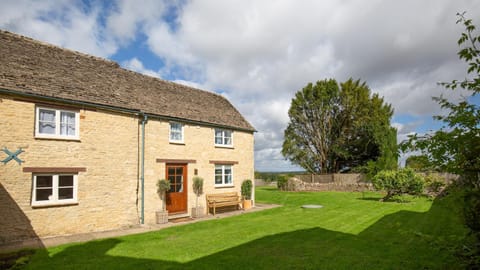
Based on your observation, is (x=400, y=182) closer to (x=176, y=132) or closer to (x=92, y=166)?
(x=176, y=132)

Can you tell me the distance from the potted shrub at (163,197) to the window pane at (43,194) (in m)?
4.40

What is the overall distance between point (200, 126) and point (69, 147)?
688 centimetres

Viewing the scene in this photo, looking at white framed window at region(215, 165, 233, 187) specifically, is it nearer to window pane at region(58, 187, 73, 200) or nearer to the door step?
the door step

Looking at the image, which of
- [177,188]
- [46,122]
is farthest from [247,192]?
[46,122]

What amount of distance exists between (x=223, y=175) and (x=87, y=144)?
8.18m

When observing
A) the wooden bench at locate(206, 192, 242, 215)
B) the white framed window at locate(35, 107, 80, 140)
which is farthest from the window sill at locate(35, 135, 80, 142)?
the wooden bench at locate(206, 192, 242, 215)

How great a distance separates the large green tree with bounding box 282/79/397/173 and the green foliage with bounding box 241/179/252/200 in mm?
19503

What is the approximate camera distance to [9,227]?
9562 millimetres

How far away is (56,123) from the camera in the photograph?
35.8ft

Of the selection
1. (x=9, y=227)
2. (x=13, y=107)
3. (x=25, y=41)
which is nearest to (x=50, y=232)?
(x=9, y=227)

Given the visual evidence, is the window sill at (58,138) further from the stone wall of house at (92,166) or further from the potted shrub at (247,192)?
the potted shrub at (247,192)

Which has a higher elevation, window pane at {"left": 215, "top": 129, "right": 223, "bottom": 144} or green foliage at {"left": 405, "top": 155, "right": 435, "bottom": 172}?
window pane at {"left": 215, "top": 129, "right": 223, "bottom": 144}

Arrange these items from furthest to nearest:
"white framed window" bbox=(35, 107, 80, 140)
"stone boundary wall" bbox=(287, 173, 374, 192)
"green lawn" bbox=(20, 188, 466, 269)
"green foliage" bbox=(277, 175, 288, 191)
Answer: "green foliage" bbox=(277, 175, 288, 191) < "stone boundary wall" bbox=(287, 173, 374, 192) < "white framed window" bbox=(35, 107, 80, 140) < "green lawn" bbox=(20, 188, 466, 269)

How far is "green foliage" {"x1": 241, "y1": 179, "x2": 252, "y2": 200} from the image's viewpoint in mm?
18234
